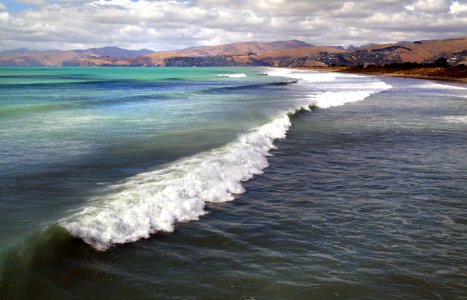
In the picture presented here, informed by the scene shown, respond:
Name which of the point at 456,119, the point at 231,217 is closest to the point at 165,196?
the point at 231,217

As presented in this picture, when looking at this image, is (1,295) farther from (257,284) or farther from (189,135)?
(189,135)

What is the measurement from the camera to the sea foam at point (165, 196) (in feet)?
27.6

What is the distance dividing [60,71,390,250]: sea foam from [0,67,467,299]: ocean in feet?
0.12

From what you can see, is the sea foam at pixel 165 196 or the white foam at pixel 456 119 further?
the white foam at pixel 456 119

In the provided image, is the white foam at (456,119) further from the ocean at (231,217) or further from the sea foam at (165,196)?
the sea foam at (165,196)

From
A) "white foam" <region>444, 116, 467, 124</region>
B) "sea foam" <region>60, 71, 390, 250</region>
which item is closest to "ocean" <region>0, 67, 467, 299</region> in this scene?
"sea foam" <region>60, 71, 390, 250</region>

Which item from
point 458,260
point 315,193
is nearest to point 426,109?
point 315,193

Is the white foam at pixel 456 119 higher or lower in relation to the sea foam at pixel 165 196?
higher

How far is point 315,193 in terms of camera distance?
11727 millimetres

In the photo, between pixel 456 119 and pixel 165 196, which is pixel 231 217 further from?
pixel 456 119

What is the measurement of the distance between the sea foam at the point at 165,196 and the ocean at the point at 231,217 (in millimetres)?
35

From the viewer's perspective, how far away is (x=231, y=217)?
32.3 ft

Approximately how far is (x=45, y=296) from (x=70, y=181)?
19.9ft

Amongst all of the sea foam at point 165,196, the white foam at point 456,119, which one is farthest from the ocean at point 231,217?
the white foam at point 456,119
